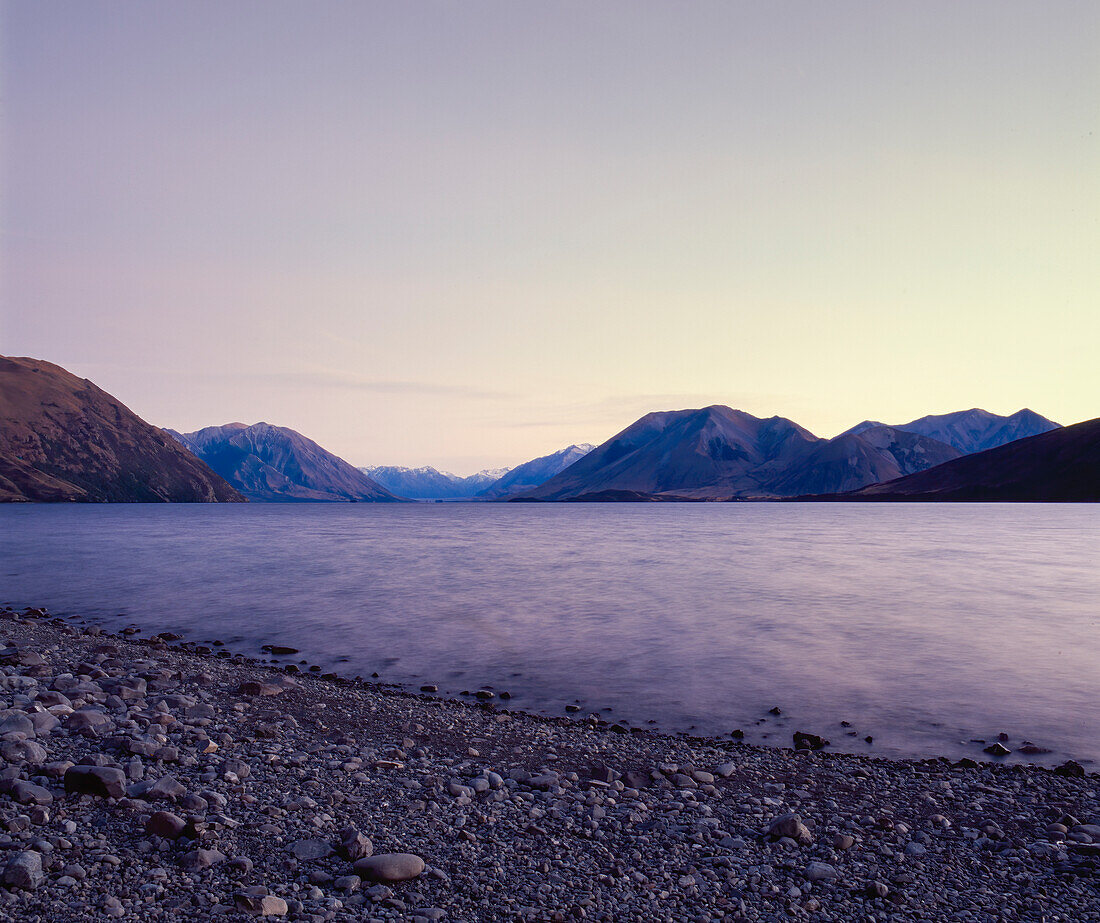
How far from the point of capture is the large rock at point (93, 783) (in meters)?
9.98

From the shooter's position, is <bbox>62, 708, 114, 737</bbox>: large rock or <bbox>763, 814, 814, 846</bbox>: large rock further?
<bbox>62, 708, 114, 737</bbox>: large rock

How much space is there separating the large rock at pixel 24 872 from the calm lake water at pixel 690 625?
12421 millimetres

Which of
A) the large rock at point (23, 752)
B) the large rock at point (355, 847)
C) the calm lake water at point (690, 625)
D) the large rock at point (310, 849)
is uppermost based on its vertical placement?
the large rock at point (23, 752)

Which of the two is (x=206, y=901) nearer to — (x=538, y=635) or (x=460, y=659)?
(x=460, y=659)

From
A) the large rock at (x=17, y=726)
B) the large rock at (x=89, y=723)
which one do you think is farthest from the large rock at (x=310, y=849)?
the large rock at (x=17, y=726)

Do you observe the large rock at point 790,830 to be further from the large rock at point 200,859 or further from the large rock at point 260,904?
the large rock at point 200,859

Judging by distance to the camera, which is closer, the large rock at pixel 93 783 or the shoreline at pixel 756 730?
the large rock at pixel 93 783

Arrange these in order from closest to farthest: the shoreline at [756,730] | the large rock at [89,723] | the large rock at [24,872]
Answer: the large rock at [24,872], the large rock at [89,723], the shoreline at [756,730]

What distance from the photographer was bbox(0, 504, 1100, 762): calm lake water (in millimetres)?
19234

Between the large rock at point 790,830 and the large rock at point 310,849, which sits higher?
the large rock at point 310,849

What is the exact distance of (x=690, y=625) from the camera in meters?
33.3

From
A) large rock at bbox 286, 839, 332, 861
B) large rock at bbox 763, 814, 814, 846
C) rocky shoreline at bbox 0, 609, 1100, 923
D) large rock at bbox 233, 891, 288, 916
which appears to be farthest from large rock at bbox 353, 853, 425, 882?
large rock at bbox 763, 814, 814, 846

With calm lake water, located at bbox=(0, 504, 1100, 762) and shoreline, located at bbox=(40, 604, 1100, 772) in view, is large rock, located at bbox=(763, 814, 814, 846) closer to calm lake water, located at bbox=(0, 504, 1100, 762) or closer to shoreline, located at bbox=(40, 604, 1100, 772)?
shoreline, located at bbox=(40, 604, 1100, 772)

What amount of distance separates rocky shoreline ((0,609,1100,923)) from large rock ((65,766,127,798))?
0.03 m
